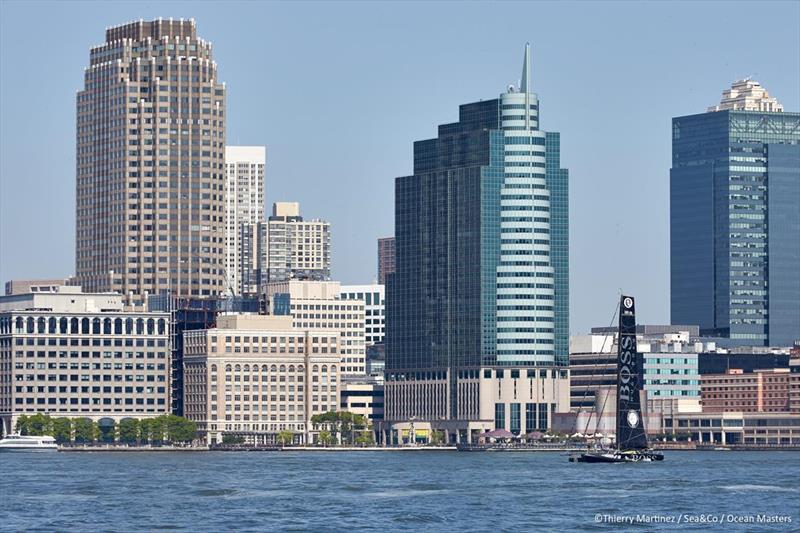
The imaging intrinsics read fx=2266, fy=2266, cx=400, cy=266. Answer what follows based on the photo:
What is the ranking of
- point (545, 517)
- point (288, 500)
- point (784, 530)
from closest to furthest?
point (784, 530), point (545, 517), point (288, 500)

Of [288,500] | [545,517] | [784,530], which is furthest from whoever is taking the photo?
[288,500]

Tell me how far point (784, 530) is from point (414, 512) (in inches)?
1195

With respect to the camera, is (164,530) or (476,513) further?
(476,513)

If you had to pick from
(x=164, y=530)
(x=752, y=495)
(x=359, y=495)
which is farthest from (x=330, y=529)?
(x=752, y=495)

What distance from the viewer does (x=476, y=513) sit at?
17362 centimetres

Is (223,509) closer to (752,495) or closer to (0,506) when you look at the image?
(0,506)

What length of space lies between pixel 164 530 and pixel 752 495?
60442mm

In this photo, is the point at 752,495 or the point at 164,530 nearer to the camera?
the point at 164,530

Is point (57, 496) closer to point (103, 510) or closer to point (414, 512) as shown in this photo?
point (103, 510)

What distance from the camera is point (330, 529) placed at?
519 feet

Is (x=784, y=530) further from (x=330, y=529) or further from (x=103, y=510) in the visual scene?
(x=103, y=510)

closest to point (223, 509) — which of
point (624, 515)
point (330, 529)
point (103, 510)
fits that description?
point (103, 510)

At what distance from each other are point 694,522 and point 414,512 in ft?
72.5

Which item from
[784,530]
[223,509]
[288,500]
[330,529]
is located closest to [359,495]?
[288,500]
